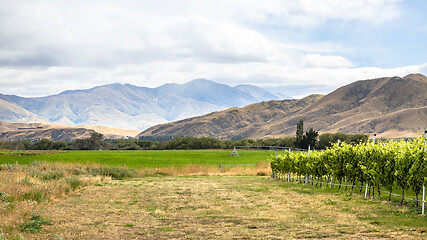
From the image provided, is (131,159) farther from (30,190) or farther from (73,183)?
(30,190)

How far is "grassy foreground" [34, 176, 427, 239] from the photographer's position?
480 inches

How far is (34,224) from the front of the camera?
13.6 meters

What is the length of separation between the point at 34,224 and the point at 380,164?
609 inches

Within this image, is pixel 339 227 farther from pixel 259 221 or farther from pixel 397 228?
pixel 259 221

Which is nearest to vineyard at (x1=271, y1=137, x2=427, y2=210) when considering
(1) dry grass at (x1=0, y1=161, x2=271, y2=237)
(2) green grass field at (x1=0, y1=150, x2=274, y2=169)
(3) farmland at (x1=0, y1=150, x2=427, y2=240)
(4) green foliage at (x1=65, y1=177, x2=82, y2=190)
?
(3) farmland at (x1=0, y1=150, x2=427, y2=240)

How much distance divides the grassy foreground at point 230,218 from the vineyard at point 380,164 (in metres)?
1.23

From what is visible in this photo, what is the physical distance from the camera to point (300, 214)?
16.0 m

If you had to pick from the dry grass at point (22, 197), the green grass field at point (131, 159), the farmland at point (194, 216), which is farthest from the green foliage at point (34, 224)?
the green grass field at point (131, 159)

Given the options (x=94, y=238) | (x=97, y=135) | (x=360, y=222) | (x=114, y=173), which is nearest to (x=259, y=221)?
(x=360, y=222)

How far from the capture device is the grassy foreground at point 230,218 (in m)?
12.2

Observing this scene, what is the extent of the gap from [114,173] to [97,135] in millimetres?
108803

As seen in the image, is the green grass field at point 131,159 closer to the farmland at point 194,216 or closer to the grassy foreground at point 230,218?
the farmland at point 194,216

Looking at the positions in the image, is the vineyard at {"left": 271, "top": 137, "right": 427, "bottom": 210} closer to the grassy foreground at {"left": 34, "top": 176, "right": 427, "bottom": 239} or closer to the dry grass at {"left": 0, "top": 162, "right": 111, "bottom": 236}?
the grassy foreground at {"left": 34, "top": 176, "right": 427, "bottom": 239}

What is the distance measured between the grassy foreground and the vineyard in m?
1.23
